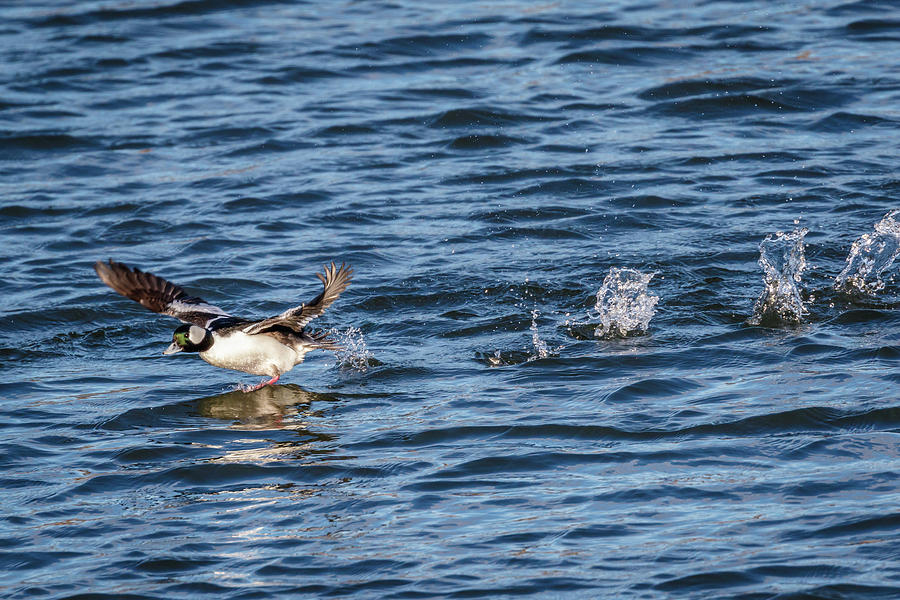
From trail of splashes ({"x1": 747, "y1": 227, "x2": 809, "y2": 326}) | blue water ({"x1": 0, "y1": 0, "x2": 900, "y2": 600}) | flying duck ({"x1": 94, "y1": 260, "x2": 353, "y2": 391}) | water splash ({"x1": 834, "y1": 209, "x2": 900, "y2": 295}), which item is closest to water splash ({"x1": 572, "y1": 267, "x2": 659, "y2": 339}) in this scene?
blue water ({"x1": 0, "y1": 0, "x2": 900, "y2": 600})

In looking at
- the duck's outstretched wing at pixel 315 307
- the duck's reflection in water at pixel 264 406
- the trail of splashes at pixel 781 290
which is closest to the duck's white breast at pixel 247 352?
the duck's outstretched wing at pixel 315 307

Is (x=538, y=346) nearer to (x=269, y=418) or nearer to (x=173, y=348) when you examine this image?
(x=269, y=418)

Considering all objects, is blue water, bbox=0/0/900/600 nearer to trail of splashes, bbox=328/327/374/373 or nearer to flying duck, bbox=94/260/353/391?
trail of splashes, bbox=328/327/374/373

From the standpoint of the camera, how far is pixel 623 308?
29.3 ft

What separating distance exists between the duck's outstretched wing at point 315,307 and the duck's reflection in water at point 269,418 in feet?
1.76

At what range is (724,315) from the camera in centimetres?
904

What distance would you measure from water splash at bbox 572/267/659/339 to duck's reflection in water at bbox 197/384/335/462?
2.07 metres

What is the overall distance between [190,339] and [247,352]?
15.1 inches

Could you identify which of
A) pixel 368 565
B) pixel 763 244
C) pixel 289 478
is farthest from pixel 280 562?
pixel 763 244

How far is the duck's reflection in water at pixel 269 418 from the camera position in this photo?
24.4 ft

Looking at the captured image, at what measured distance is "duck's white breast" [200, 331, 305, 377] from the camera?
8297 millimetres

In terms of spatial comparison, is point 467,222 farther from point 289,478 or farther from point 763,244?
point 289,478

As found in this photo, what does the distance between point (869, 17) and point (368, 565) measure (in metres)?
13.9

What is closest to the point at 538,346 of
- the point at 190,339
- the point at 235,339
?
the point at 235,339
